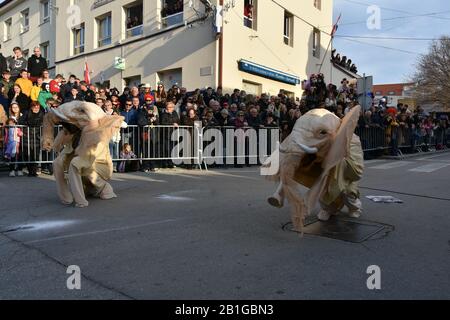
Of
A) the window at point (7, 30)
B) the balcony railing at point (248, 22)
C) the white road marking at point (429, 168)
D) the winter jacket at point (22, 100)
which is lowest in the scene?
the white road marking at point (429, 168)

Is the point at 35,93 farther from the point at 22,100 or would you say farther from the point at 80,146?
the point at 80,146

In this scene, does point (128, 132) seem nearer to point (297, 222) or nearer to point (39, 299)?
point (297, 222)

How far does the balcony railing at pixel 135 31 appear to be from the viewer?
21.0 metres

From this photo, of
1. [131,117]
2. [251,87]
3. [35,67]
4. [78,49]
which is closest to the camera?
[131,117]

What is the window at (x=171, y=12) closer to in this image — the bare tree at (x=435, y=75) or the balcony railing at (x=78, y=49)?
the balcony railing at (x=78, y=49)

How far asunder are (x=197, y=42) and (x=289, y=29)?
264 inches

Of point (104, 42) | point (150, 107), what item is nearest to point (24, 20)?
point (104, 42)

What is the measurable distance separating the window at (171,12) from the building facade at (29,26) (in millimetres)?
11660

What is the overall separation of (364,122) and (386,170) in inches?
150

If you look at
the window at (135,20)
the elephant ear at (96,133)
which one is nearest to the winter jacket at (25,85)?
the elephant ear at (96,133)

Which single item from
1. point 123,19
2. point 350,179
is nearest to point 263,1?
point 123,19

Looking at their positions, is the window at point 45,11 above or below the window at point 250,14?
above

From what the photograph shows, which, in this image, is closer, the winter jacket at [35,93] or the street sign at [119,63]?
the winter jacket at [35,93]

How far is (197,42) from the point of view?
1811 centimetres
